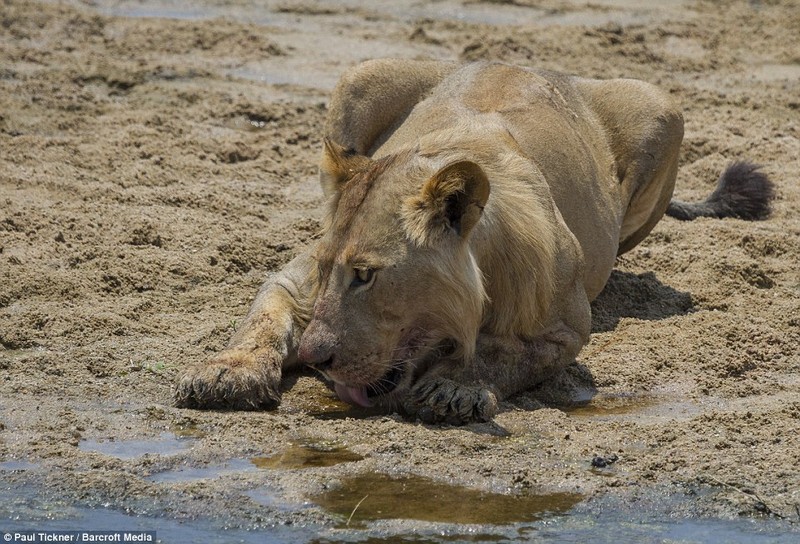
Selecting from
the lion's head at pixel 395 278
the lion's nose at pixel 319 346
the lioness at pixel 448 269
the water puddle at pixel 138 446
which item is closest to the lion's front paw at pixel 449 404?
the lioness at pixel 448 269

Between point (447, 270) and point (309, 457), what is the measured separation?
2.93 ft

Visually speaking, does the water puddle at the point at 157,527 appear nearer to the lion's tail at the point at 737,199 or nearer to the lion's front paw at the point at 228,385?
the lion's front paw at the point at 228,385

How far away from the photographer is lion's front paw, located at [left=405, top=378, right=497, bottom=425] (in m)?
5.48

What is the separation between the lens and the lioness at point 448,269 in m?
5.43

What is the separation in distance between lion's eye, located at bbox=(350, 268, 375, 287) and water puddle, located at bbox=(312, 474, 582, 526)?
0.79m

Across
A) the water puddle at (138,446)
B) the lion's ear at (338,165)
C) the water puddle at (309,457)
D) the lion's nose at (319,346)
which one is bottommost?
the water puddle at (138,446)

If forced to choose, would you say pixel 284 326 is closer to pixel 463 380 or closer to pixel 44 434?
pixel 463 380

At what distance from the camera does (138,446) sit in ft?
17.1

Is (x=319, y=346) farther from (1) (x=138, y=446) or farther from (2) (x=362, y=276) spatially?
(1) (x=138, y=446)

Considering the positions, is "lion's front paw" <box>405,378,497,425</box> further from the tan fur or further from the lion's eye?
the lion's eye

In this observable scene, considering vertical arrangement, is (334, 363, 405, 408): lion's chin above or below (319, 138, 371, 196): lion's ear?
below

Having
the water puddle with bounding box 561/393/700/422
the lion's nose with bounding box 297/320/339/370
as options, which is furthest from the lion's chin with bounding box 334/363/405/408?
the water puddle with bounding box 561/393/700/422

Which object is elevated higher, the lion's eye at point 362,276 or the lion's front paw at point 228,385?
the lion's eye at point 362,276

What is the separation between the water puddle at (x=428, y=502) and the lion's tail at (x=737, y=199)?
3980mm
